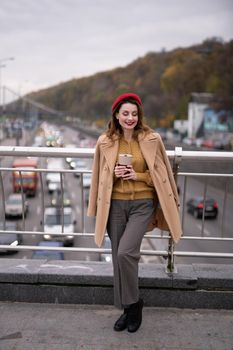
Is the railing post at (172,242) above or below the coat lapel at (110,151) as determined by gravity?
below

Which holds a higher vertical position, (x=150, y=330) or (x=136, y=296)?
(x=136, y=296)

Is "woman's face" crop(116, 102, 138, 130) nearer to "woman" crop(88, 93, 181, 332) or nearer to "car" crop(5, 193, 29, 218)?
"woman" crop(88, 93, 181, 332)

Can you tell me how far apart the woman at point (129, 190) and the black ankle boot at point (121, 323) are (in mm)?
56

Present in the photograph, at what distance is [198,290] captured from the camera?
366 centimetres

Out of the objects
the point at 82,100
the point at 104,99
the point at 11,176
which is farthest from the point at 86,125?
the point at 11,176

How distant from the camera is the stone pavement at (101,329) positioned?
3037mm

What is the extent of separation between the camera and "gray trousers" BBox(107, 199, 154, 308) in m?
3.02

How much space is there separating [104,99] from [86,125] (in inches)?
560

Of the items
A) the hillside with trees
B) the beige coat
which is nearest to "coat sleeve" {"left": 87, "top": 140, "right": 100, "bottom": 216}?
the beige coat

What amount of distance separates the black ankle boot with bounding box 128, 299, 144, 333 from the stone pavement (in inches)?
1.9

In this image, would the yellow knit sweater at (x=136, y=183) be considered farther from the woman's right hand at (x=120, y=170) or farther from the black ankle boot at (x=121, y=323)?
the black ankle boot at (x=121, y=323)

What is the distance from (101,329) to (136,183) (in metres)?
1.22

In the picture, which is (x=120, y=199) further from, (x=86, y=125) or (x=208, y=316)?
(x=86, y=125)

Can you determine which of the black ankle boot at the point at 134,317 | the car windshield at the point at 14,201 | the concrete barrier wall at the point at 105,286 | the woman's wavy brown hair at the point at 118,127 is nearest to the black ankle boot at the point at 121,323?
the black ankle boot at the point at 134,317
